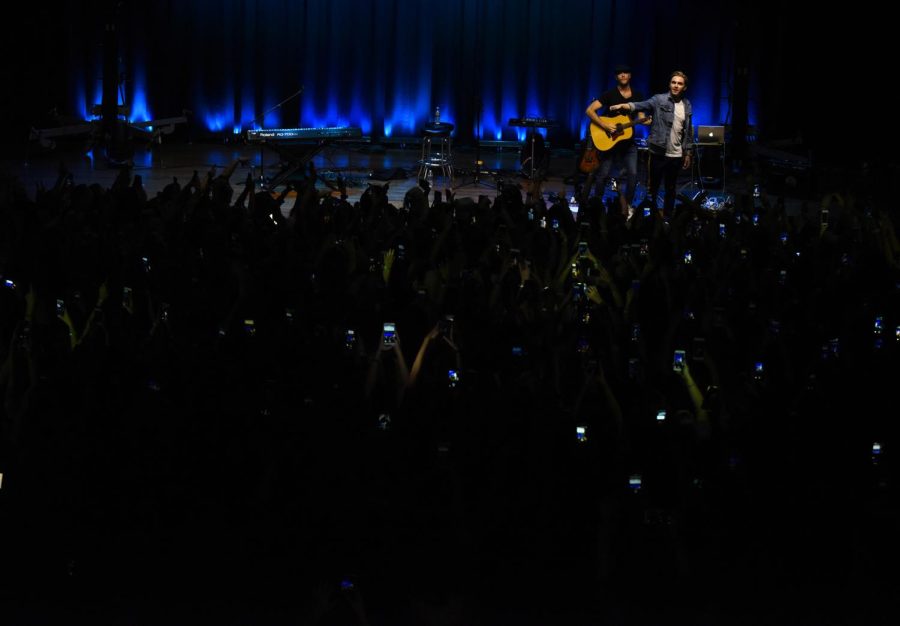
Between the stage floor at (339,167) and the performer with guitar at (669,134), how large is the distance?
1443 millimetres

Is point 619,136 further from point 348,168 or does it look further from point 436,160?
point 348,168

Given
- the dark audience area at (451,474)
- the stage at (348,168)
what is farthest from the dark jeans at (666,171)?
the dark audience area at (451,474)

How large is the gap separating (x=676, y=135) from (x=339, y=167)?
19.9 ft

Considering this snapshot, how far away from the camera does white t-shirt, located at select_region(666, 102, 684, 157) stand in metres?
9.33

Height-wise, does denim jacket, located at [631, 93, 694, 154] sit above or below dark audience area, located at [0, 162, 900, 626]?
above

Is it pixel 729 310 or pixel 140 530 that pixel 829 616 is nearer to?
pixel 729 310

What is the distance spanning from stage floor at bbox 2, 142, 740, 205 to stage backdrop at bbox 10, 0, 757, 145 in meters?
0.67

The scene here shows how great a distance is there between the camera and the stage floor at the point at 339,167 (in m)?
12.3

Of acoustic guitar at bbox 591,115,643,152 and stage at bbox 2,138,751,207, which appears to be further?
stage at bbox 2,138,751,207

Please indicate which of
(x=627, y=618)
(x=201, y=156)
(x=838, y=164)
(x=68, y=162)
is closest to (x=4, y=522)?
(x=627, y=618)

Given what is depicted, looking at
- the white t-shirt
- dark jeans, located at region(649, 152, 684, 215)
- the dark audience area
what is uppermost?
the white t-shirt

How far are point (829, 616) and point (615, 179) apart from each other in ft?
23.0

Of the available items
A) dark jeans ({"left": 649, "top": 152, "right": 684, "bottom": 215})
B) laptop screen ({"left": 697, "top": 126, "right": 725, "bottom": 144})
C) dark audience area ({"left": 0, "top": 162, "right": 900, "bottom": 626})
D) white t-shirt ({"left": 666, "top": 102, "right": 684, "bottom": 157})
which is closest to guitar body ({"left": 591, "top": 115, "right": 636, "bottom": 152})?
dark jeans ({"left": 649, "top": 152, "right": 684, "bottom": 215})

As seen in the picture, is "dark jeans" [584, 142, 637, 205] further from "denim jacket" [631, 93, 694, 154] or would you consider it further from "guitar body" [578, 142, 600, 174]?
"guitar body" [578, 142, 600, 174]
